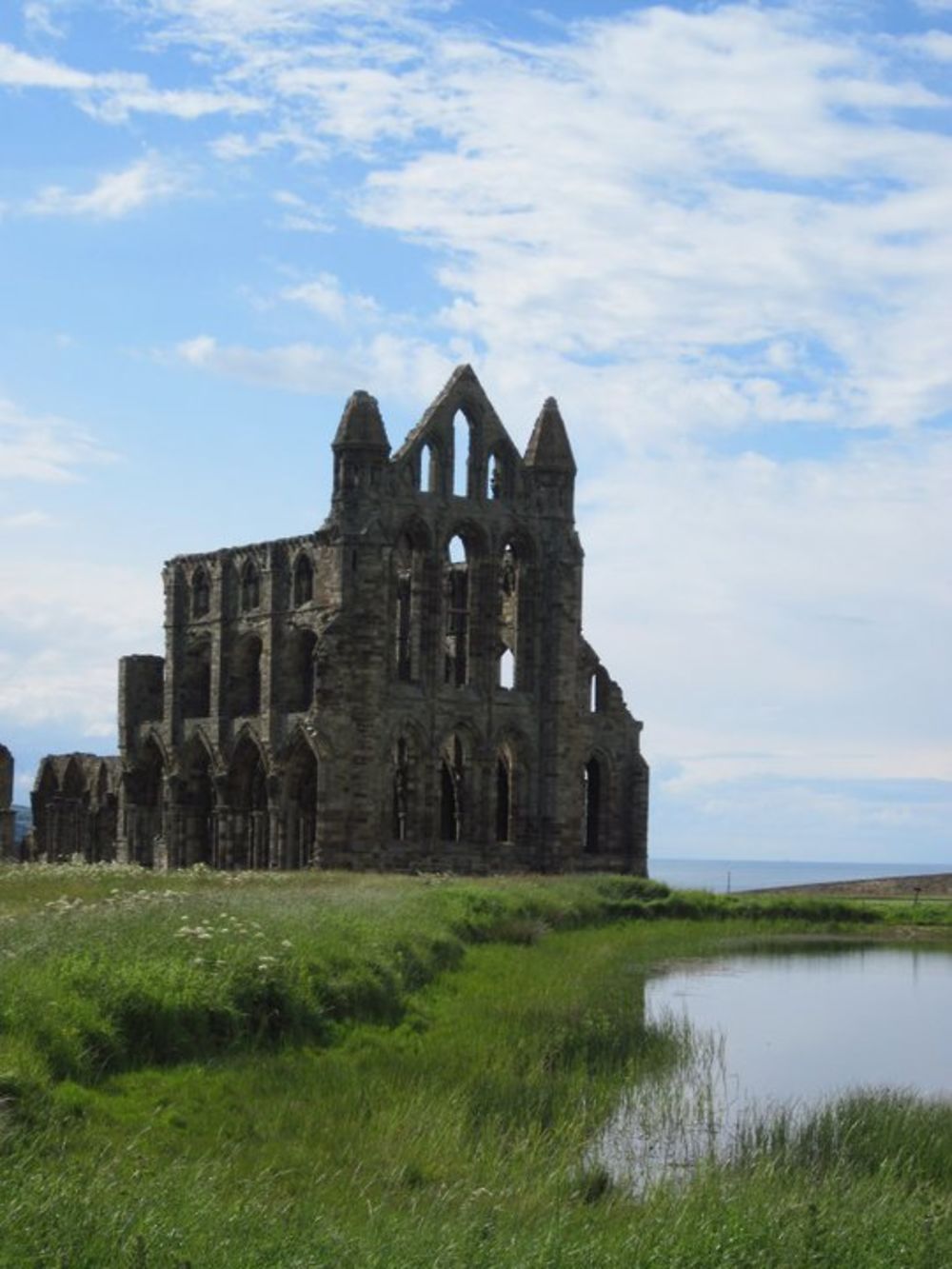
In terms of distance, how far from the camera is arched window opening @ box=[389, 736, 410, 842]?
207 ft

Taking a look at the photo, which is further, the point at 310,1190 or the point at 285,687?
the point at 285,687

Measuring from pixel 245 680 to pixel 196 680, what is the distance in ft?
10.9

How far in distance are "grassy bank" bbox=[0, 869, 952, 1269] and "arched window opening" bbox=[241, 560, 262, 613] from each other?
110ft

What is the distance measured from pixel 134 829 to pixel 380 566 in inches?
613

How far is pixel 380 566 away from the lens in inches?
2425

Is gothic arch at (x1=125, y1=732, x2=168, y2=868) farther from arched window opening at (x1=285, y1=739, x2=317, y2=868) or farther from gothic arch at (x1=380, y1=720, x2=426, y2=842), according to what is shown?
gothic arch at (x1=380, y1=720, x2=426, y2=842)

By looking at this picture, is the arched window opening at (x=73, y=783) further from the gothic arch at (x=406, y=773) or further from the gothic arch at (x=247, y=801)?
the gothic arch at (x=406, y=773)

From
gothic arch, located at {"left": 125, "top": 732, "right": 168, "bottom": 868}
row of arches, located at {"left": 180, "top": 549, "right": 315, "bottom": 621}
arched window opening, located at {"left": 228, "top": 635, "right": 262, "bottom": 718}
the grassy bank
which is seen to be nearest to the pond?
the grassy bank

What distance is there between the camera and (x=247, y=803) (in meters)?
66.3

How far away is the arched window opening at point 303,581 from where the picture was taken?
2544 inches

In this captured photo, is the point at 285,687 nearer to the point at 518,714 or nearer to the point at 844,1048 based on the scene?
the point at 518,714

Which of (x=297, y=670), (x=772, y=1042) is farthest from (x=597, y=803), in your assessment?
(x=772, y=1042)

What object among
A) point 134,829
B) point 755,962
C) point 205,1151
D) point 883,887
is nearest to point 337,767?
point 134,829

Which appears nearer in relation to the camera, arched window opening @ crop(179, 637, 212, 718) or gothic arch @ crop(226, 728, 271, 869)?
gothic arch @ crop(226, 728, 271, 869)
